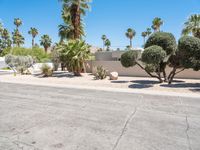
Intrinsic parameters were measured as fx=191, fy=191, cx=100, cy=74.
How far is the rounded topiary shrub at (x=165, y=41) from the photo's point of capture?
49.3 feet

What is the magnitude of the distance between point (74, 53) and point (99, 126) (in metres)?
15.7

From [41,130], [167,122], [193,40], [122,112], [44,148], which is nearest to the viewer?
[44,148]

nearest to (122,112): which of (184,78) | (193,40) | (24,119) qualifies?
(24,119)

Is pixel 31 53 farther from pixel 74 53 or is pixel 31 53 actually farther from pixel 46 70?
pixel 74 53

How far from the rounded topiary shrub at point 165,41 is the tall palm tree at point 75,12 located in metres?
11.9

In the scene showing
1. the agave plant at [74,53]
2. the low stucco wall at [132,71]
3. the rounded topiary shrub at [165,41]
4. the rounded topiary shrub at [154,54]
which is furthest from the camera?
the agave plant at [74,53]

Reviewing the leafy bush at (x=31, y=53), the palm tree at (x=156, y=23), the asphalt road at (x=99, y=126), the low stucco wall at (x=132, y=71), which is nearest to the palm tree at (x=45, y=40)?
the leafy bush at (x=31, y=53)

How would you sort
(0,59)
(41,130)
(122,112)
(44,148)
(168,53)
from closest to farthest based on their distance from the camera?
(44,148), (41,130), (122,112), (168,53), (0,59)

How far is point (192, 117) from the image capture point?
6.89 m

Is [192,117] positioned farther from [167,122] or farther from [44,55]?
[44,55]

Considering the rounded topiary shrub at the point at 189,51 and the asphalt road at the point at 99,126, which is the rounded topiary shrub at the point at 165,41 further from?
the asphalt road at the point at 99,126

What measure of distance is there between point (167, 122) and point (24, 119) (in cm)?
483

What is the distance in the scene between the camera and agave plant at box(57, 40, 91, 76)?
20.9 m

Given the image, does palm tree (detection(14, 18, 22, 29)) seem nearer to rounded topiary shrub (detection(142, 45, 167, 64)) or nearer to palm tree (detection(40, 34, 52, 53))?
palm tree (detection(40, 34, 52, 53))
